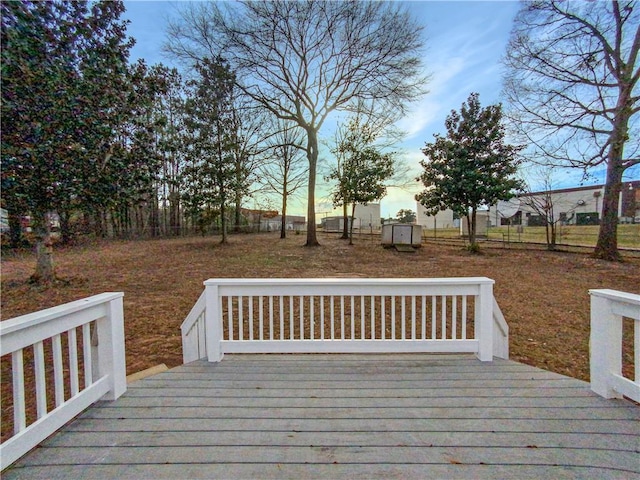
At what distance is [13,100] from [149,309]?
331 centimetres

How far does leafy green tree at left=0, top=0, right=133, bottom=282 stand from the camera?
3157 millimetres

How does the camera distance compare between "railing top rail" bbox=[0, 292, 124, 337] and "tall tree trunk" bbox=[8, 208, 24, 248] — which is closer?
"railing top rail" bbox=[0, 292, 124, 337]

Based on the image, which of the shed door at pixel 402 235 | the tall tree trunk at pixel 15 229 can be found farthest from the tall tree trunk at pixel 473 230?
the tall tree trunk at pixel 15 229

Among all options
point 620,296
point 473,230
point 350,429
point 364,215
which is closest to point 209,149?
point 473,230

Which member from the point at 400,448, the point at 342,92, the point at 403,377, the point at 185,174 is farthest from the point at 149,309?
the point at 342,92

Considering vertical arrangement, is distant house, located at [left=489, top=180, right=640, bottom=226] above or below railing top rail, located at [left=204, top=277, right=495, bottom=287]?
above

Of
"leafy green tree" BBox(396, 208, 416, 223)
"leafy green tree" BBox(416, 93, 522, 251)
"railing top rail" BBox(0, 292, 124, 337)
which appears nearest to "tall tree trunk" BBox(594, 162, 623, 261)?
"leafy green tree" BBox(416, 93, 522, 251)

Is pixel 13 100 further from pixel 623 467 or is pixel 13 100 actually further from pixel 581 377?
pixel 581 377

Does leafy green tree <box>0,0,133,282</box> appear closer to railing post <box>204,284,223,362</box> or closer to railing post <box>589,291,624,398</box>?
railing post <box>204,284,223,362</box>

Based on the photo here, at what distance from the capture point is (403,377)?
2453 mm

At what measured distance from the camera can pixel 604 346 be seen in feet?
6.98

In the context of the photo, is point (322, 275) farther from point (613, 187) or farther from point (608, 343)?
point (613, 187)

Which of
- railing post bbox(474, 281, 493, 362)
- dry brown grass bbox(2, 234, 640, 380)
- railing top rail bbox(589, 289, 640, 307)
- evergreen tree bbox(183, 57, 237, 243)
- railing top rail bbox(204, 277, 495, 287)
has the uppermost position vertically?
evergreen tree bbox(183, 57, 237, 243)

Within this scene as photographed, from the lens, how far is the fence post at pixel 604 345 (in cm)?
209
